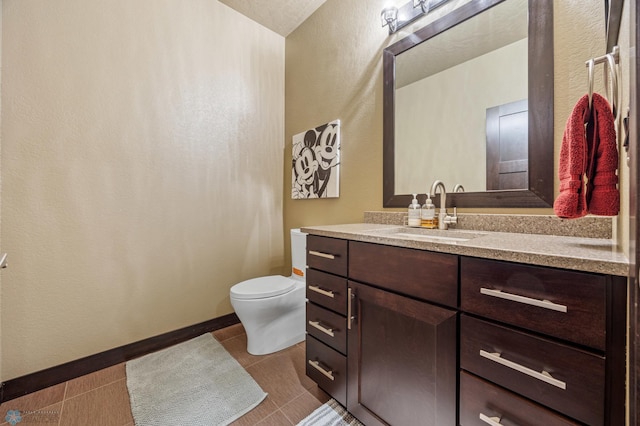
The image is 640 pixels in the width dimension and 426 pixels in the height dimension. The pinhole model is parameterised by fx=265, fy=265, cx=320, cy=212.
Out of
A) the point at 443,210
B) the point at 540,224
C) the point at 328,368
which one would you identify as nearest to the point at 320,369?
the point at 328,368

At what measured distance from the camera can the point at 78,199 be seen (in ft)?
5.08

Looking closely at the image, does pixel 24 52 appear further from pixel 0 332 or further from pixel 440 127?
pixel 440 127

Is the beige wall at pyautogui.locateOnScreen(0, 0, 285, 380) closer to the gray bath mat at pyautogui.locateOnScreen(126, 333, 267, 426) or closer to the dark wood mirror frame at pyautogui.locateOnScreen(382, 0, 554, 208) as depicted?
the gray bath mat at pyautogui.locateOnScreen(126, 333, 267, 426)

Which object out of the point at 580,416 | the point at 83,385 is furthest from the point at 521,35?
the point at 83,385

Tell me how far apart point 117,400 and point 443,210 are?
195 centimetres

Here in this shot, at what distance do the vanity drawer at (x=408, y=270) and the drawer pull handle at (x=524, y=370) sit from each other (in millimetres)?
151

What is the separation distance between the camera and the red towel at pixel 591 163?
2.43 ft

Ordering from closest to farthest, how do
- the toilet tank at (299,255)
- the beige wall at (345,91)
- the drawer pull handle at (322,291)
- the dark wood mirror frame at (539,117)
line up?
the dark wood mirror frame at (539,117) < the drawer pull handle at (322,291) < the beige wall at (345,91) < the toilet tank at (299,255)

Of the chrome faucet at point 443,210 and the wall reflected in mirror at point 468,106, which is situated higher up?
the wall reflected in mirror at point 468,106

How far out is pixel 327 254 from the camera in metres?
1.27

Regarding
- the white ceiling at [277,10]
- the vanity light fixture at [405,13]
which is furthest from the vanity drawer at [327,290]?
the white ceiling at [277,10]

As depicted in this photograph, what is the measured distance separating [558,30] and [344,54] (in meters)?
1.25

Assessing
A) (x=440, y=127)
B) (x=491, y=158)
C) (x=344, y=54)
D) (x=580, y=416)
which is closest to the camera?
(x=580, y=416)

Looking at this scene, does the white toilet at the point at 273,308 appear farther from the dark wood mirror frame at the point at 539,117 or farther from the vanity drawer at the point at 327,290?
the dark wood mirror frame at the point at 539,117
